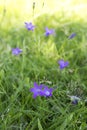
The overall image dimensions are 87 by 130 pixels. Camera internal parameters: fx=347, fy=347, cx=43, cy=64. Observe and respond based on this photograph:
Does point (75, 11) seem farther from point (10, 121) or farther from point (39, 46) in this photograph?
point (10, 121)

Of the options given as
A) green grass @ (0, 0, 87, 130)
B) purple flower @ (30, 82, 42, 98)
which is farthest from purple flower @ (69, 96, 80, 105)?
purple flower @ (30, 82, 42, 98)

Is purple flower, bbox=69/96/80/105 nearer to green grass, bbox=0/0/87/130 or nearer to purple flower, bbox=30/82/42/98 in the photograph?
green grass, bbox=0/0/87/130

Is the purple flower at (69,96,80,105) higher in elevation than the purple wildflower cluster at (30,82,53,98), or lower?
lower

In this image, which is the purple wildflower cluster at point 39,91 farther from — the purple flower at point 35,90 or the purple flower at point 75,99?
the purple flower at point 75,99

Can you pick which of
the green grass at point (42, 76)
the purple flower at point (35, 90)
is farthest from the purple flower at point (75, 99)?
the purple flower at point (35, 90)

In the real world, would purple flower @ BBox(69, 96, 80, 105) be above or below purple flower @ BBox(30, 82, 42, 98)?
below

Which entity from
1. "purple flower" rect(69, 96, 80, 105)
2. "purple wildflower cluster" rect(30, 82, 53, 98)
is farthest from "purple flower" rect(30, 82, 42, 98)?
"purple flower" rect(69, 96, 80, 105)

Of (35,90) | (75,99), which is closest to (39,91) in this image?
(35,90)

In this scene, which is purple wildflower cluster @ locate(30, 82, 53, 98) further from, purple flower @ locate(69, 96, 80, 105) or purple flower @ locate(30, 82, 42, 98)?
purple flower @ locate(69, 96, 80, 105)

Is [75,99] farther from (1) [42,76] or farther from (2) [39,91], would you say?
(1) [42,76]
